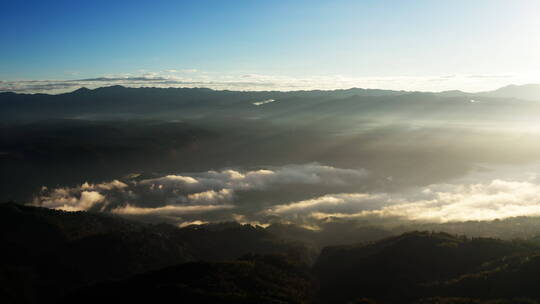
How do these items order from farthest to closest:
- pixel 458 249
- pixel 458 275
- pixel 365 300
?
pixel 458 249 < pixel 458 275 < pixel 365 300

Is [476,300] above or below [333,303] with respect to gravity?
above

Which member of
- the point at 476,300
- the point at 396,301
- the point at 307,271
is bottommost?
the point at 307,271

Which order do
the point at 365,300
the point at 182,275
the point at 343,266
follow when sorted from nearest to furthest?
the point at 365,300, the point at 182,275, the point at 343,266

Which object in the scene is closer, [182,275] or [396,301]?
[396,301]

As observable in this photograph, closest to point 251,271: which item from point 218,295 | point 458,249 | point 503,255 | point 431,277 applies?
point 218,295

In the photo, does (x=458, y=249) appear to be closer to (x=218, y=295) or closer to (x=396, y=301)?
(x=396, y=301)

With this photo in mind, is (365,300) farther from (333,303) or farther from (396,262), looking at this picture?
(396,262)

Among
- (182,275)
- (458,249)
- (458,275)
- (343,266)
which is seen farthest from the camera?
(343,266)

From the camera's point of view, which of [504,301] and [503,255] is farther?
[503,255]

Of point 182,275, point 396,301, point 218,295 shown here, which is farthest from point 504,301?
point 182,275
